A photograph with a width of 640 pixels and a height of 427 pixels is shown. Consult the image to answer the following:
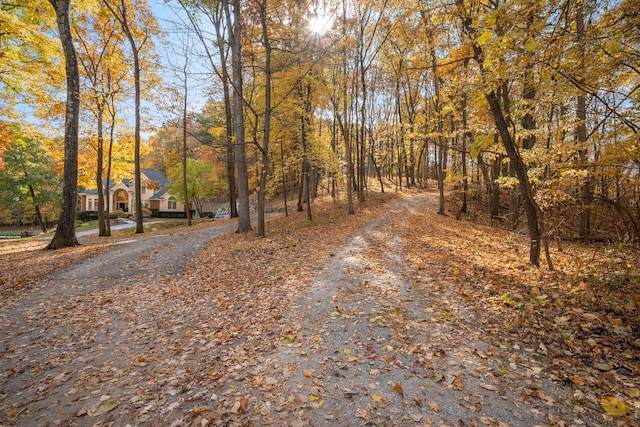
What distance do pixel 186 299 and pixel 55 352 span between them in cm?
222

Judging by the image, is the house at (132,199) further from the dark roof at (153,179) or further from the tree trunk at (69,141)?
the tree trunk at (69,141)

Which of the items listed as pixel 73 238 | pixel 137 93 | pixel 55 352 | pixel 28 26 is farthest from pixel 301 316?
pixel 137 93

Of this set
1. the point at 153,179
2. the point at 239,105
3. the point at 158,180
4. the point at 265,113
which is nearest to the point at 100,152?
the point at 239,105

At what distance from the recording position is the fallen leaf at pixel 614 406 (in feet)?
8.82

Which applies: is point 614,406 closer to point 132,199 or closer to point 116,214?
point 116,214

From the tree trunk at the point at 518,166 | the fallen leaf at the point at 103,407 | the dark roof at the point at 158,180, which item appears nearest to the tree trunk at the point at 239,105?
the tree trunk at the point at 518,166

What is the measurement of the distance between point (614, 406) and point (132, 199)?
51.6 m

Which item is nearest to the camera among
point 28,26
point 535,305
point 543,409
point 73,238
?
point 543,409

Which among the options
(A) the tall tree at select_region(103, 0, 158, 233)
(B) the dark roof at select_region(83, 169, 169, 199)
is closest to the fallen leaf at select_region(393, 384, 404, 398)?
(A) the tall tree at select_region(103, 0, 158, 233)

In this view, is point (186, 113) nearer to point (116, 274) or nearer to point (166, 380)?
point (116, 274)

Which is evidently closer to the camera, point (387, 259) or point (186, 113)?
point (387, 259)

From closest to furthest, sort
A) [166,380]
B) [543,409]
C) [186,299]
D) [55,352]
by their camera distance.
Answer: [543,409]
[166,380]
[55,352]
[186,299]

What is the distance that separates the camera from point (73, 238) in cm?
1090

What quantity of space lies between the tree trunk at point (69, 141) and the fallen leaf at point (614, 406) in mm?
14408
